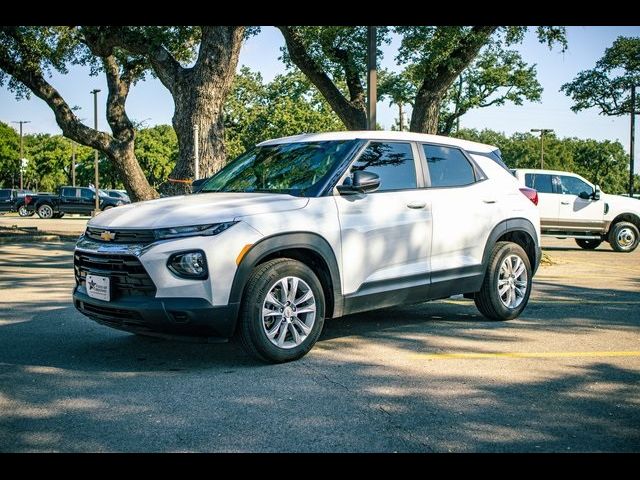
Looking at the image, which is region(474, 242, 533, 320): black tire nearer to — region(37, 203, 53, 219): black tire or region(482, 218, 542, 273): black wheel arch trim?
region(482, 218, 542, 273): black wheel arch trim

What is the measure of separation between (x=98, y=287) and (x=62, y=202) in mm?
36039

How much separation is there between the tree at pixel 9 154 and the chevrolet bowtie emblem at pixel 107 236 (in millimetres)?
82846

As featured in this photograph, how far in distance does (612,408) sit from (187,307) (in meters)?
2.81

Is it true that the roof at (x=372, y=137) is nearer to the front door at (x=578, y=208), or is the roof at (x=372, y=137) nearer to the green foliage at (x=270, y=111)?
the front door at (x=578, y=208)

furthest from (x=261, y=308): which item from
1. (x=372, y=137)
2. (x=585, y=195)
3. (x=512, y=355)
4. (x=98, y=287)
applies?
(x=585, y=195)

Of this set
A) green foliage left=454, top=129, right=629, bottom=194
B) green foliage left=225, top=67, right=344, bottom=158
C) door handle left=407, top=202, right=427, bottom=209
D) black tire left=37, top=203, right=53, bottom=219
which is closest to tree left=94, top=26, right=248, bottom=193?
door handle left=407, top=202, right=427, bottom=209

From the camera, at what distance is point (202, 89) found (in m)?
14.4

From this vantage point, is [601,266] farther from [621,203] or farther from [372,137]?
[372,137]

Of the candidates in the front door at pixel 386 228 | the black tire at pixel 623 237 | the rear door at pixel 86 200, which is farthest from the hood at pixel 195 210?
the rear door at pixel 86 200

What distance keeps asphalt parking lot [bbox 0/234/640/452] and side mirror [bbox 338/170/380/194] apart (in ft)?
4.36

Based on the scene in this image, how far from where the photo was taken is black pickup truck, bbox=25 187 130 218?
128ft

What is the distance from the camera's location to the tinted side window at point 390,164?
6160mm
